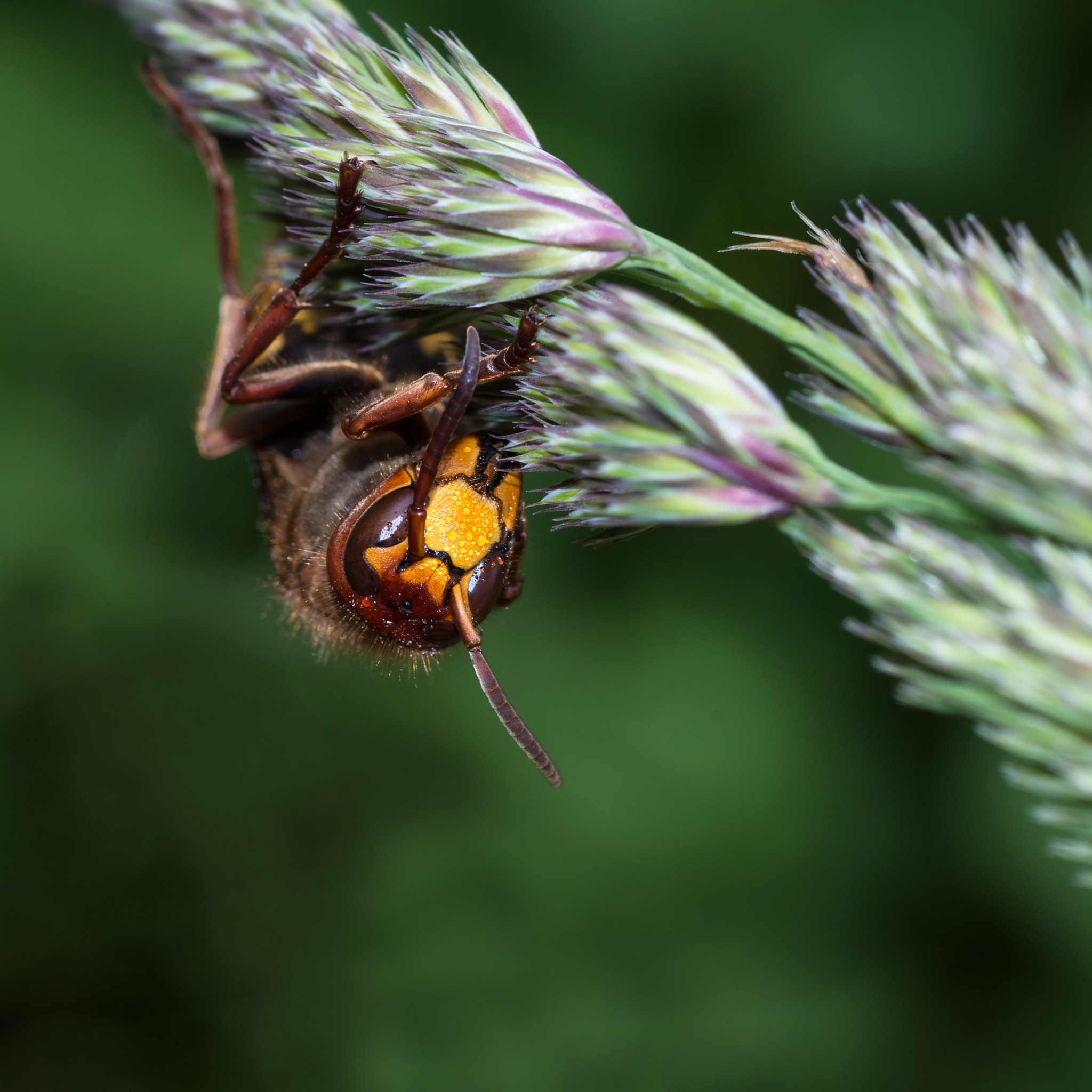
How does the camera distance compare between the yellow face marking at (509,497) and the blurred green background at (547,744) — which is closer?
the yellow face marking at (509,497)

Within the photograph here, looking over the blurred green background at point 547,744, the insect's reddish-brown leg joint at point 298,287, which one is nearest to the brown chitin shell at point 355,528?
the insect's reddish-brown leg joint at point 298,287

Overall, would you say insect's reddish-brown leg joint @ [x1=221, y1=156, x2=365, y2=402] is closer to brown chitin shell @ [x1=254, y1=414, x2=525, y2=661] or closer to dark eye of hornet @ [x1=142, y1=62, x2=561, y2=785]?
dark eye of hornet @ [x1=142, y1=62, x2=561, y2=785]

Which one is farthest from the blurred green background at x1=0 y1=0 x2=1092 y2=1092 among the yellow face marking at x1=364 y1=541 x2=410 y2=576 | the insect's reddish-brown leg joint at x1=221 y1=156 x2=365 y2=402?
the yellow face marking at x1=364 y1=541 x2=410 y2=576

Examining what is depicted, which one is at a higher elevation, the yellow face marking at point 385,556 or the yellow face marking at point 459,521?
the yellow face marking at point 459,521

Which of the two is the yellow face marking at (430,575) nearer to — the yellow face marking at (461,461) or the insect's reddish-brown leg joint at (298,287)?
the yellow face marking at (461,461)

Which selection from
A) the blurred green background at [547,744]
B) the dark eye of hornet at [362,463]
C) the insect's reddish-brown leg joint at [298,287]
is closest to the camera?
the insect's reddish-brown leg joint at [298,287]

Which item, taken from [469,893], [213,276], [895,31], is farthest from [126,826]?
[895,31]
